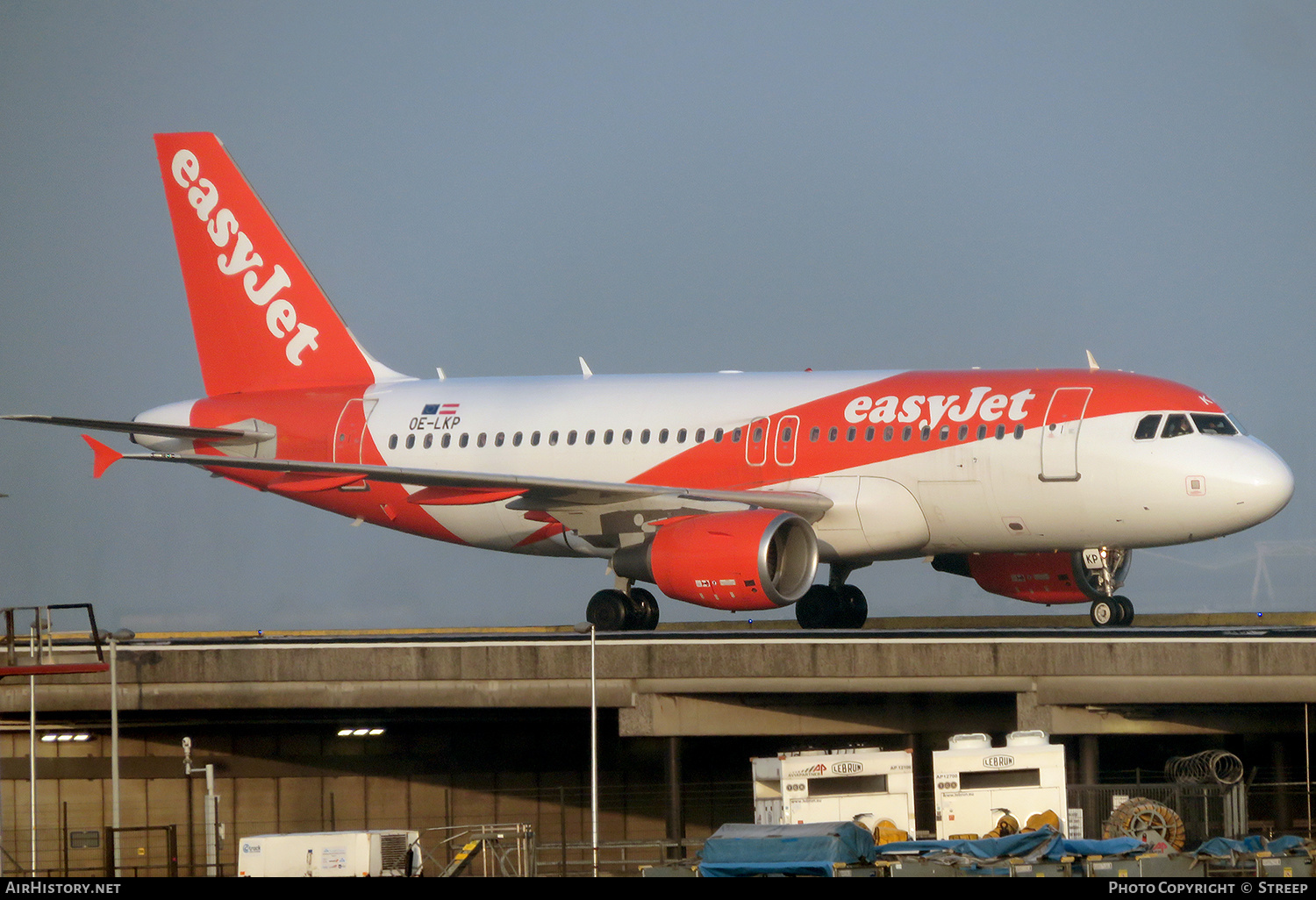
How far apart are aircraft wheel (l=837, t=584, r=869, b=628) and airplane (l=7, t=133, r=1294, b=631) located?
0.04m

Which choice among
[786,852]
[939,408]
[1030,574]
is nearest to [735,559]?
[939,408]

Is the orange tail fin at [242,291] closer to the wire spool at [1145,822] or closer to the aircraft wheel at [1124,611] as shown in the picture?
the aircraft wheel at [1124,611]

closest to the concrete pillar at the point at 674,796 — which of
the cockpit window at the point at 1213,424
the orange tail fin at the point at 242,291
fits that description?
the cockpit window at the point at 1213,424

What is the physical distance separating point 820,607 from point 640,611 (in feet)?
10.8

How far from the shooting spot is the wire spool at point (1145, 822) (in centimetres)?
2073

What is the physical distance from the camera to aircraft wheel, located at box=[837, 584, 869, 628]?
3142 cm

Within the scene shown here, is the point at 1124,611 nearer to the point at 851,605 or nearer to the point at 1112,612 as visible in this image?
the point at 1112,612

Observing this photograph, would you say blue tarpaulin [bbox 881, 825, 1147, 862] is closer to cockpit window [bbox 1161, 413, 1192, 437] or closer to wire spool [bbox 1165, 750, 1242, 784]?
wire spool [bbox 1165, 750, 1242, 784]

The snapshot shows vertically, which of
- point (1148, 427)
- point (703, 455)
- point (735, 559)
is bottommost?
point (735, 559)

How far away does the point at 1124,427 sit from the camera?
26453 millimetres

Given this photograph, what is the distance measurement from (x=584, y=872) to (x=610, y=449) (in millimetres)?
8712

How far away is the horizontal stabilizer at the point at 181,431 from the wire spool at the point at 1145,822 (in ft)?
58.3

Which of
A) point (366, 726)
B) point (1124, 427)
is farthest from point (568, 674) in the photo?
point (1124, 427)

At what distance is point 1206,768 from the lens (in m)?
23.5
